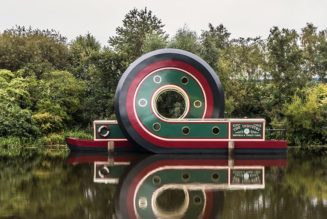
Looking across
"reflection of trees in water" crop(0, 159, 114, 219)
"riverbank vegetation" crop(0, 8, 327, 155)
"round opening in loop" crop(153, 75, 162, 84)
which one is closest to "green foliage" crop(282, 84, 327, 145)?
"riverbank vegetation" crop(0, 8, 327, 155)

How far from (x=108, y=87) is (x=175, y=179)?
15.0 m

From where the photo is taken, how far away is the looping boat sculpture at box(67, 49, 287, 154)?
1852cm

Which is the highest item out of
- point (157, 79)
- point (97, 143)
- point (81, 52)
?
point (81, 52)

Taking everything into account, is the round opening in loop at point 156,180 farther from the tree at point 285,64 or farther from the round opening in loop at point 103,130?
the tree at point 285,64

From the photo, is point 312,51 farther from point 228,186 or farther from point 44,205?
point 44,205

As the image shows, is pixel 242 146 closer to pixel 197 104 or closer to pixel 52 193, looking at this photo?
pixel 197 104

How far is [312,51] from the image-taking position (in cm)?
3172

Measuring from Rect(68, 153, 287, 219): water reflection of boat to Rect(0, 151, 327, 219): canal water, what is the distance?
2 cm

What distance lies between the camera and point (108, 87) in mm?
26531

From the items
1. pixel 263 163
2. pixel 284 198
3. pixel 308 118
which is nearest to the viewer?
pixel 284 198

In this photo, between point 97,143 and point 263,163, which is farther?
point 97,143

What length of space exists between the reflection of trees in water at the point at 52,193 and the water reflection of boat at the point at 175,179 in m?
0.37

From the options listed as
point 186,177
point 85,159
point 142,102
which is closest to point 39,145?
point 85,159

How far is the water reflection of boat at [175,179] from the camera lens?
8.55 meters
